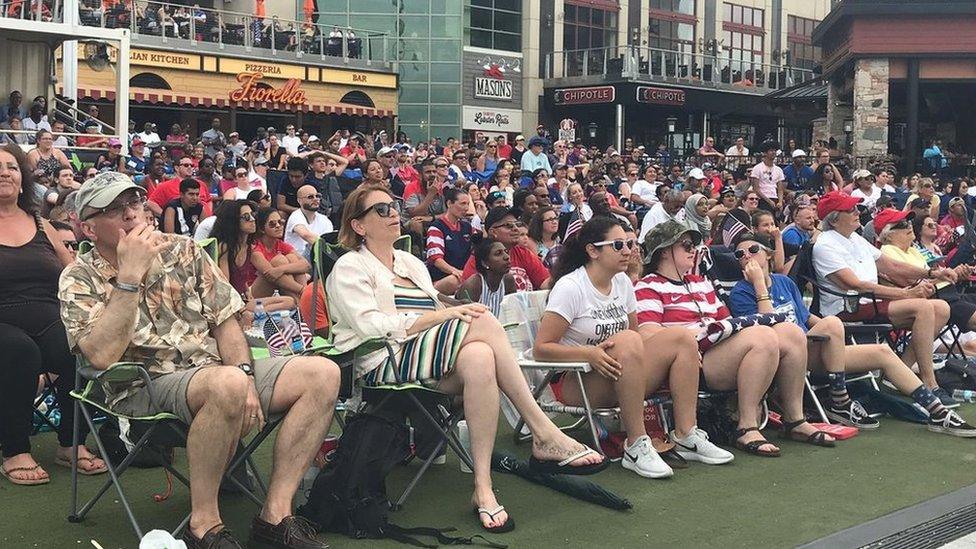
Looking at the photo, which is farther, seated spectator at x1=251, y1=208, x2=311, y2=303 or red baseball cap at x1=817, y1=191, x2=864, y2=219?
seated spectator at x1=251, y1=208, x2=311, y2=303

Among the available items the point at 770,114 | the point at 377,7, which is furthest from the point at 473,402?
the point at 770,114

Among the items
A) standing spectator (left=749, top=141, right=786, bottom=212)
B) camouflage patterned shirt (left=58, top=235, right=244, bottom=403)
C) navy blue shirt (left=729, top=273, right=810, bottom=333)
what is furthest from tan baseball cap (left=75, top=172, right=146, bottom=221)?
Result: standing spectator (left=749, top=141, right=786, bottom=212)

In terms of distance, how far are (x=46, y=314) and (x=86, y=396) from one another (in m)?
1.03

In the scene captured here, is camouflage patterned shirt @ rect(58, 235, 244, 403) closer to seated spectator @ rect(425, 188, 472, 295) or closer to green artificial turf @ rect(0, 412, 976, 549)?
green artificial turf @ rect(0, 412, 976, 549)

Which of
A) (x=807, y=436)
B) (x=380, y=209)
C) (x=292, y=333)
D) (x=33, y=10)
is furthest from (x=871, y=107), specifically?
(x=380, y=209)

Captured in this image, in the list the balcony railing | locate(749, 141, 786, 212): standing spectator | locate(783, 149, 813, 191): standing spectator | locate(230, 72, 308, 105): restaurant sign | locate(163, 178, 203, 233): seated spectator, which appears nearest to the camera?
locate(163, 178, 203, 233): seated spectator

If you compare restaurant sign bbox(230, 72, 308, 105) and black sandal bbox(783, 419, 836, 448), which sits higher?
restaurant sign bbox(230, 72, 308, 105)

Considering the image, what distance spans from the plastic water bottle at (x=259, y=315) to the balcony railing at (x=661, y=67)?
30844 millimetres

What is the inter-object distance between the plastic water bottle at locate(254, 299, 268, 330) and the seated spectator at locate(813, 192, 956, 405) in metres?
3.54

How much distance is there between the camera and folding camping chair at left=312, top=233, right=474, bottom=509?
4672 millimetres

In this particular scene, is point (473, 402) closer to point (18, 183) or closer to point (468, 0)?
point (18, 183)

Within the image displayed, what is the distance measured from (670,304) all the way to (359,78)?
28796mm

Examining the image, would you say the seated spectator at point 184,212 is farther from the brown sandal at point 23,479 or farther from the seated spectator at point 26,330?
the brown sandal at point 23,479

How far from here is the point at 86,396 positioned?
14.3 feet
